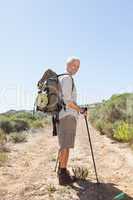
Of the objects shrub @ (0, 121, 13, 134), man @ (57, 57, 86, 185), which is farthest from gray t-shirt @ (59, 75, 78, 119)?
shrub @ (0, 121, 13, 134)

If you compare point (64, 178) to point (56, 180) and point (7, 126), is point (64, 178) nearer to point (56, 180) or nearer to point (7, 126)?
point (56, 180)

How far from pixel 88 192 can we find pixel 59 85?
198 cm

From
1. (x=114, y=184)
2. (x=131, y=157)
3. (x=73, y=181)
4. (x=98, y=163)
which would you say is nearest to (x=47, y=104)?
(x=73, y=181)

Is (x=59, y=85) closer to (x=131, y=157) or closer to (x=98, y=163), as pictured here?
(x=98, y=163)

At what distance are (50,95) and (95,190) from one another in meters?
1.86

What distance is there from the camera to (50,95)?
6.88 m

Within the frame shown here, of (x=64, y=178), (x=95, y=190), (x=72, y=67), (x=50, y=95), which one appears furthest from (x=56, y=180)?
(x=72, y=67)

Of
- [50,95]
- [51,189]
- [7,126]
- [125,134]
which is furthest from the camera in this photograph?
[7,126]

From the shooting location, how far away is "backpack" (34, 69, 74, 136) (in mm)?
6879

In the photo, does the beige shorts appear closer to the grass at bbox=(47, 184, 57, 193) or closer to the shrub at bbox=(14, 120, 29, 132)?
the grass at bbox=(47, 184, 57, 193)

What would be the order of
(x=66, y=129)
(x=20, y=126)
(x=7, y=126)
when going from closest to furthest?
(x=66, y=129) → (x=7, y=126) → (x=20, y=126)

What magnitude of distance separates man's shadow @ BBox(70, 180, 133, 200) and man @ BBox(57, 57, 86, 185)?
0.92ft

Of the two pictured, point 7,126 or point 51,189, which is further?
point 7,126

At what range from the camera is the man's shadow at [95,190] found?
633 cm
